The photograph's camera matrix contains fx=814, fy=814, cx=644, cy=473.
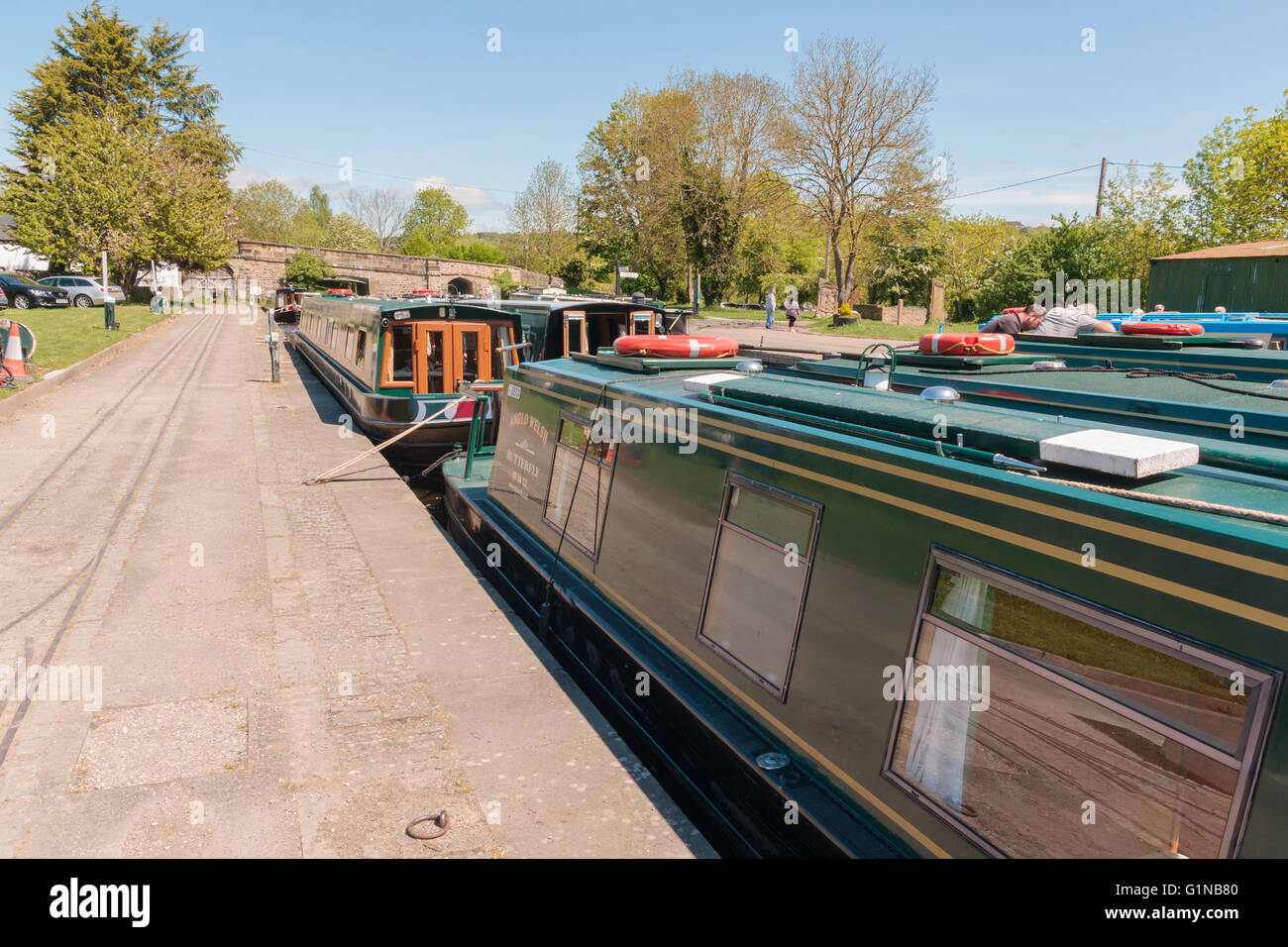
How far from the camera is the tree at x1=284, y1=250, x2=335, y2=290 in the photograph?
62172 millimetres

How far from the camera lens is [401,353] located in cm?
1286

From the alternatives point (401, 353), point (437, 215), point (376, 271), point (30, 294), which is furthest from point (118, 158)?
point (437, 215)

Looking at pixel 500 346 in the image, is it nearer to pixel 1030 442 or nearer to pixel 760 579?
pixel 760 579

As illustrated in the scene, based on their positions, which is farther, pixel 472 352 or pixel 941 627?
pixel 472 352

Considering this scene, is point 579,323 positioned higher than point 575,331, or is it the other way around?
point 579,323

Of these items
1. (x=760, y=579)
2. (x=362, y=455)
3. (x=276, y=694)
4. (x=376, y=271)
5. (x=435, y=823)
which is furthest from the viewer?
(x=376, y=271)

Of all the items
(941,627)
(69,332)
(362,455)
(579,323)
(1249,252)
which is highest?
(1249,252)

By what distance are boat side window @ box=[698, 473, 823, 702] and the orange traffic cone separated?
56.0 feet

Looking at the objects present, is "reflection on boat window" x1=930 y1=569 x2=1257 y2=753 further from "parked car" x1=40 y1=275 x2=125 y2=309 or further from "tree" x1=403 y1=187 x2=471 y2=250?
"tree" x1=403 y1=187 x2=471 y2=250

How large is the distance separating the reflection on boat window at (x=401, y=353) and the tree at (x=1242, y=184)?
32.2 m

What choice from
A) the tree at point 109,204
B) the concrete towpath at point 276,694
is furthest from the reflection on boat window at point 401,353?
the tree at point 109,204

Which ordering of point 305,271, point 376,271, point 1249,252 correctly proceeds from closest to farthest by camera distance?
point 1249,252 → point 305,271 → point 376,271

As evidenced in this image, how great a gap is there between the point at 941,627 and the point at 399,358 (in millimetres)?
11448
